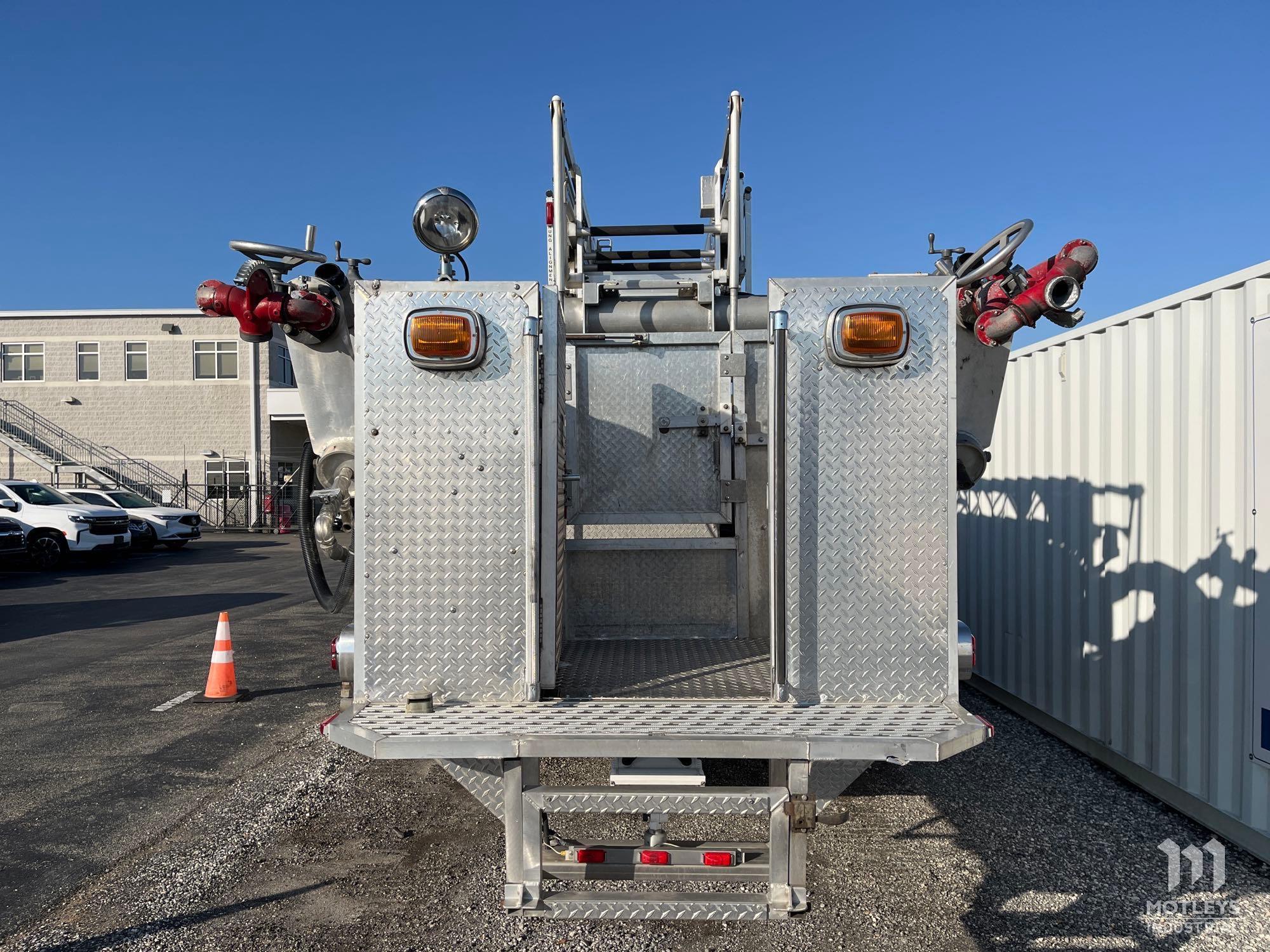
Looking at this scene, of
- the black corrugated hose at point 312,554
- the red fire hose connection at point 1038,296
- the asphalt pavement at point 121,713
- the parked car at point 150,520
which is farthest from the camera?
the parked car at point 150,520

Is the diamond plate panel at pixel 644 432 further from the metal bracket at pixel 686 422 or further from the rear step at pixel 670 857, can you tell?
the rear step at pixel 670 857

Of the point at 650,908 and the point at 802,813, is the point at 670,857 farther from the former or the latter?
the point at 802,813

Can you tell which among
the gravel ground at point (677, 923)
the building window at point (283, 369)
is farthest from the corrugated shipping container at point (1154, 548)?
the building window at point (283, 369)

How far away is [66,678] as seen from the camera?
26.4ft

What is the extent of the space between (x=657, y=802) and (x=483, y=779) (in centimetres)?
71

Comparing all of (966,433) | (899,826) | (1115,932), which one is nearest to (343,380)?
(966,433)

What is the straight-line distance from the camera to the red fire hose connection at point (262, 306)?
11.8 ft

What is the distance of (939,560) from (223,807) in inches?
167

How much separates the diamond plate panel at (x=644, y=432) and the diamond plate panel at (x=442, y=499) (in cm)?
169

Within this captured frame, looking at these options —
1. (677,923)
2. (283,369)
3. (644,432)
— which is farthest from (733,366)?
(283,369)

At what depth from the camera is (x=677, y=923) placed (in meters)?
3.58

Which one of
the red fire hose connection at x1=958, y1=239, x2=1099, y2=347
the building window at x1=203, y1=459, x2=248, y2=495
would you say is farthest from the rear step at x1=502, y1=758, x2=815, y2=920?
the building window at x1=203, y1=459, x2=248, y2=495

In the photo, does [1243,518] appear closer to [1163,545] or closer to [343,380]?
[1163,545]

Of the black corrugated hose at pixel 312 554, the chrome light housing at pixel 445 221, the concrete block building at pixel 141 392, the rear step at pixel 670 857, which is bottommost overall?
the rear step at pixel 670 857
